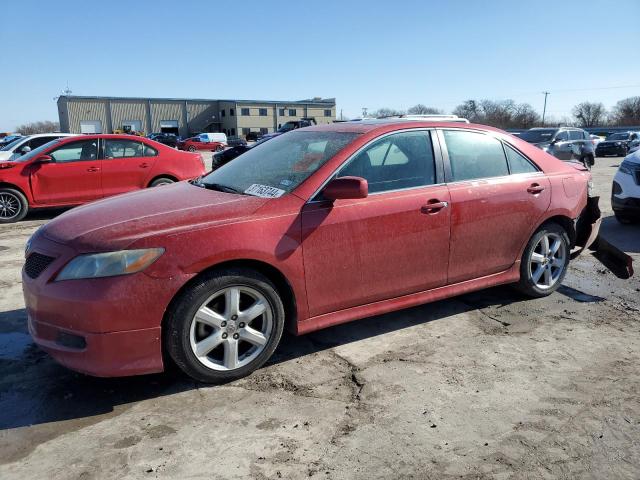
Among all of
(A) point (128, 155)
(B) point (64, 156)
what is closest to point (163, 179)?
(A) point (128, 155)

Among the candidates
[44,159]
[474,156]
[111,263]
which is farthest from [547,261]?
[44,159]

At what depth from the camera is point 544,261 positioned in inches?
183

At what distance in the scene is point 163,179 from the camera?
32.6ft

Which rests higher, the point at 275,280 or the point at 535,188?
the point at 535,188

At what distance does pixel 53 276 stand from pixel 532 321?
358cm

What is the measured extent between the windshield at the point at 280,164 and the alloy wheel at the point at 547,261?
2.08 metres

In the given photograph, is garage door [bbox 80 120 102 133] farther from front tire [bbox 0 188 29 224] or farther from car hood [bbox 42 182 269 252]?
car hood [bbox 42 182 269 252]

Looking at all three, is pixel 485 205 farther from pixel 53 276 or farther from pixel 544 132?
pixel 544 132

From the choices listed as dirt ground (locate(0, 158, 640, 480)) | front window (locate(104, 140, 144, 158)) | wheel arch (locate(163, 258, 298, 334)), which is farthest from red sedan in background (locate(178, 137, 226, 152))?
wheel arch (locate(163, 258, 298, 334))

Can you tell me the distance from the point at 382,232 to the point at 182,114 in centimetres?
8466

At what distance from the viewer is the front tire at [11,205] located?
9.16m

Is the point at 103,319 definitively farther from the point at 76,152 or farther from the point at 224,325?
the point at 76,152

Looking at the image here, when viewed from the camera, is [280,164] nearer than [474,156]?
Yes

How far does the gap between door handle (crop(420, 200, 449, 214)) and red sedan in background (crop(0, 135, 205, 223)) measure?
7.26 metres
